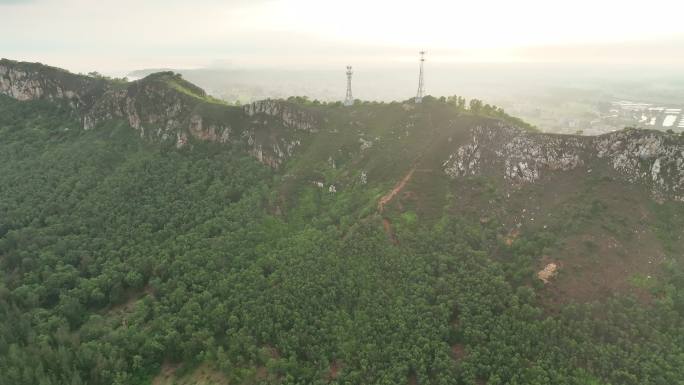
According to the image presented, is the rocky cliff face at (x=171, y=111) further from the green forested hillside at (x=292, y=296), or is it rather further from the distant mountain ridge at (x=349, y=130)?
the green forested hillside at (x=292, y=296)

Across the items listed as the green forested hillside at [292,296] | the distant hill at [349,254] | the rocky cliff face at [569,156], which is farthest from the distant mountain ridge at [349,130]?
the green forested hillside at [292,296]

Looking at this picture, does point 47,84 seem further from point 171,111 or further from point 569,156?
point 569,156

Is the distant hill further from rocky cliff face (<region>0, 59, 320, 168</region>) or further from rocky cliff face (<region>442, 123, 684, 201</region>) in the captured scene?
rocky cliff face (<region>0, 59, 320, 168</region>)

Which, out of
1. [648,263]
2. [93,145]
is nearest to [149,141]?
[93,145]

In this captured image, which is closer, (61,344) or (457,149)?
(61,344)

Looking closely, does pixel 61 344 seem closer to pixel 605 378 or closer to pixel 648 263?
pixel 605 378

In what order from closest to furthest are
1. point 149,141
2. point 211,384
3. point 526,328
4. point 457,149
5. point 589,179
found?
point 526,328, point 211,384, point 589,179, point 457,149, point 149,141

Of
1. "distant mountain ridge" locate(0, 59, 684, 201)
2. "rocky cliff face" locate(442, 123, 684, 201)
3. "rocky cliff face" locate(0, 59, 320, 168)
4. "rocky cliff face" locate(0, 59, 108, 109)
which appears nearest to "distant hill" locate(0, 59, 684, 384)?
"rocky cliff face" locate(442, 123, 684, 201)
